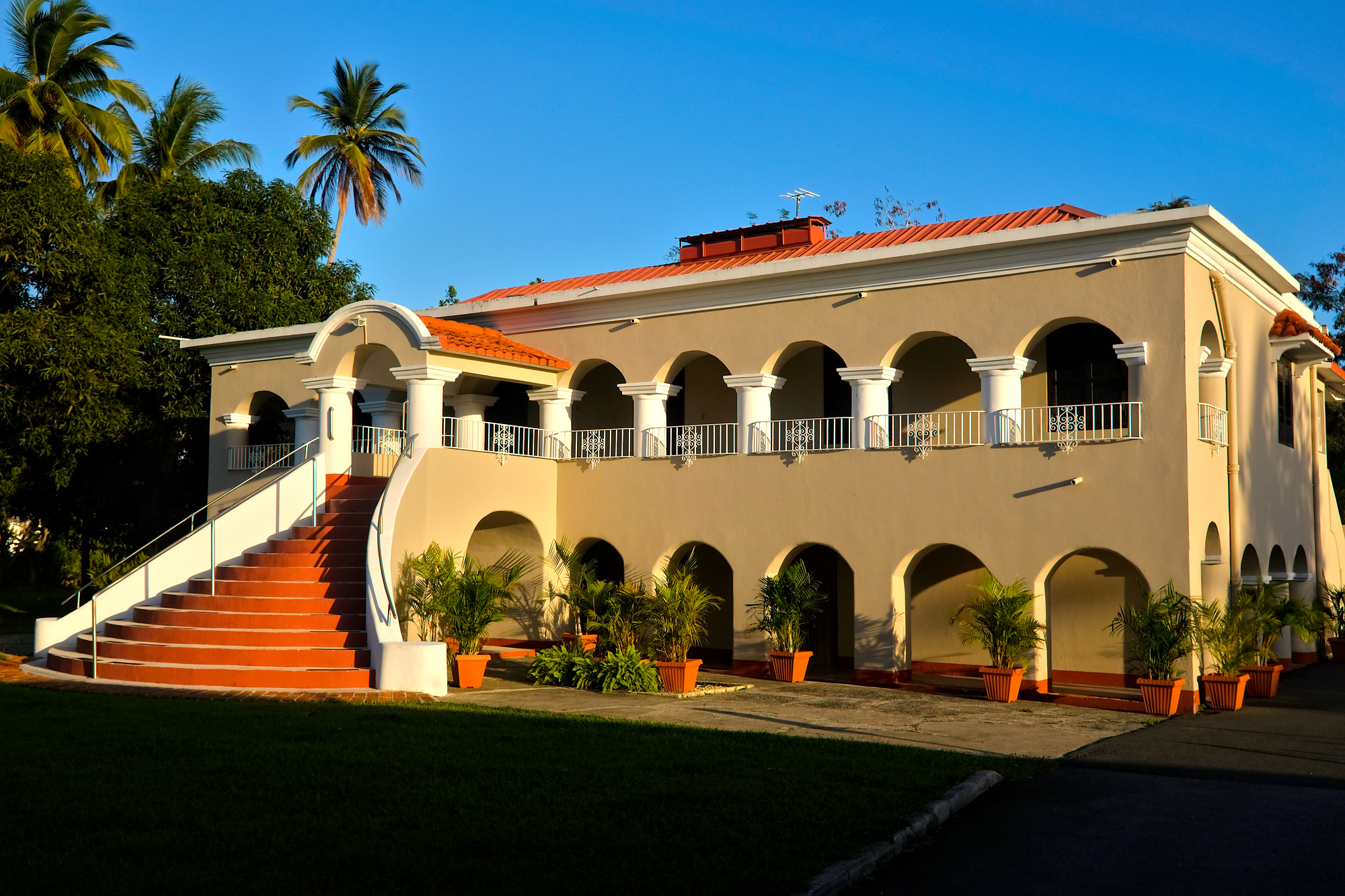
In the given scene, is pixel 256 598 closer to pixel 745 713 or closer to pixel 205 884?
pixel 745 713

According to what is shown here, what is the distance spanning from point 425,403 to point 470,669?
4.33 metres

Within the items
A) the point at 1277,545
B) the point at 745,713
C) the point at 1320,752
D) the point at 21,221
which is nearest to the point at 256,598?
the point at 745,713

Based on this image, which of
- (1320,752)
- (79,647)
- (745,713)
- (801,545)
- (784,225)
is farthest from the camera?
(784,225)

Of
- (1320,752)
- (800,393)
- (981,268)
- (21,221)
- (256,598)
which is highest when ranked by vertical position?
(21,221)

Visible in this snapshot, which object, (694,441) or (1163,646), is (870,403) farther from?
(1163,646)

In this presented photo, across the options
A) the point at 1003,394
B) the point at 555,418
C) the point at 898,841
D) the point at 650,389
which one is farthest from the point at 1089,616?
the point at 898,841

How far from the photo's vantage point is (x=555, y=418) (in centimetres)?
1956

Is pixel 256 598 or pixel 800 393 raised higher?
pixel 800 393

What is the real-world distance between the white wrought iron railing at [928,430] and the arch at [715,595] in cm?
360

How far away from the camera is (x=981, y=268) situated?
52.0 ft

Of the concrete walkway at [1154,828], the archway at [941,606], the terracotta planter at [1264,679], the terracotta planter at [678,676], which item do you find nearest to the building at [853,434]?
the archway at [941,606]

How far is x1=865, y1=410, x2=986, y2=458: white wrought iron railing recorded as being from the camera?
16.1m

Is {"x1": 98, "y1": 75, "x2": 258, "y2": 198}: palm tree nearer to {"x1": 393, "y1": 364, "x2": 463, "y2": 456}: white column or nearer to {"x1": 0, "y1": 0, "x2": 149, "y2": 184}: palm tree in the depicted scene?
{"x1": 0, "y1": 0, "x2": 149, "y2": 184}: palm tree

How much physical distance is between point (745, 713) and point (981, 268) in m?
6.80
